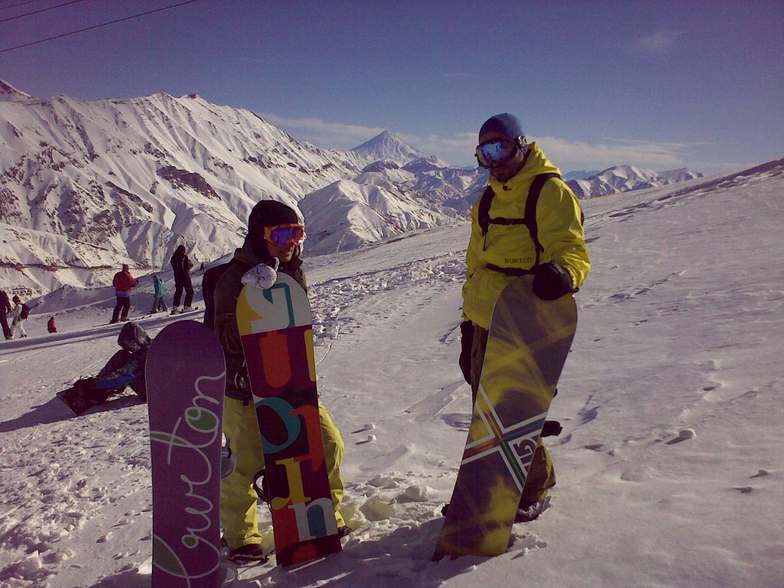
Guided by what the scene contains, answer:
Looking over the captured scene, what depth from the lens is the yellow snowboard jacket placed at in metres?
2.40

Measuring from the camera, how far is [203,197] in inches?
7589

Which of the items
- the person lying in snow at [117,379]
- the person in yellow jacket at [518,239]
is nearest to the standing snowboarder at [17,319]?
the person lying in snow at [117,379]

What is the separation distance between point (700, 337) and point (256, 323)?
15.0 feet

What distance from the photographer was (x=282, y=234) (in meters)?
2.76

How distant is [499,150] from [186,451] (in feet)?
7.14

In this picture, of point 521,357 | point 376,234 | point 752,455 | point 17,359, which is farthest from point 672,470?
point 376,234

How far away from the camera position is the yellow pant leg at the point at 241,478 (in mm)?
2828

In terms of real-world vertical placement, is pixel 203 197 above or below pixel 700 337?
above

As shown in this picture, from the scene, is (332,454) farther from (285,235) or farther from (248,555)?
(285,235)

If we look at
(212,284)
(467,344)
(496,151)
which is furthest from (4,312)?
(496,151)

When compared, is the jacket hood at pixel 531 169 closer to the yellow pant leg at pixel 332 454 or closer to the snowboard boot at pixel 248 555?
the yellow pant leg at pixel 332 454

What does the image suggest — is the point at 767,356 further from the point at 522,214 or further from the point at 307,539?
the point at 307,539

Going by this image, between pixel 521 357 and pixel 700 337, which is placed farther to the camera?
pixel 700 337

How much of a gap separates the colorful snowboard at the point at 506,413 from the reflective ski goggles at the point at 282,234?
1.18 meters
